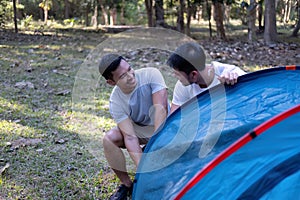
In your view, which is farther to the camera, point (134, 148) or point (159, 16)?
point (159, 16)

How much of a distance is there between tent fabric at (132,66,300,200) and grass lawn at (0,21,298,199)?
0.64 meters

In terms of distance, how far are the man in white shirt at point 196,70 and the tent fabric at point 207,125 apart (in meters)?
0.10

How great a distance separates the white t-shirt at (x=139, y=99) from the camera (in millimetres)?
2145

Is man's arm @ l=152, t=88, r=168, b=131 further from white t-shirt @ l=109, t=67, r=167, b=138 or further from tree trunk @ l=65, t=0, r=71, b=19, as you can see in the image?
tree trunk @ l=65, t=0, r=71, b=19

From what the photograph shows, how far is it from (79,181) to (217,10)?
6.28 meters

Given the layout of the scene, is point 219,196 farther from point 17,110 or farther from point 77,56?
point 77,56

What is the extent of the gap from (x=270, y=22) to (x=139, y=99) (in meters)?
5.44

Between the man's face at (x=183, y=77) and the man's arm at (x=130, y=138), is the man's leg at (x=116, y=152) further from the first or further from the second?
the man's face at (x=183, y=77)

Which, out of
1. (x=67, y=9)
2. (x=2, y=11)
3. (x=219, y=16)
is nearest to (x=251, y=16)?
(x=219, y=16)

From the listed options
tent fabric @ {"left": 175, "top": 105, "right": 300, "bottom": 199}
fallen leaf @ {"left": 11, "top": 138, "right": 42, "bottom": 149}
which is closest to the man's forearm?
tent fabric @ {"left": 175, "top": 105, "right": 300, "bottom": 199}

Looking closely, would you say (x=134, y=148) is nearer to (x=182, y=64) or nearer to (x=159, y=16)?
(x=182, y=64)

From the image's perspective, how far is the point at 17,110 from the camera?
12.5 ft

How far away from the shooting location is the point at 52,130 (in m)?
3.33

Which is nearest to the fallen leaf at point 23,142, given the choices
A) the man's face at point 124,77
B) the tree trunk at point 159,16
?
the man's face at point 124,77
